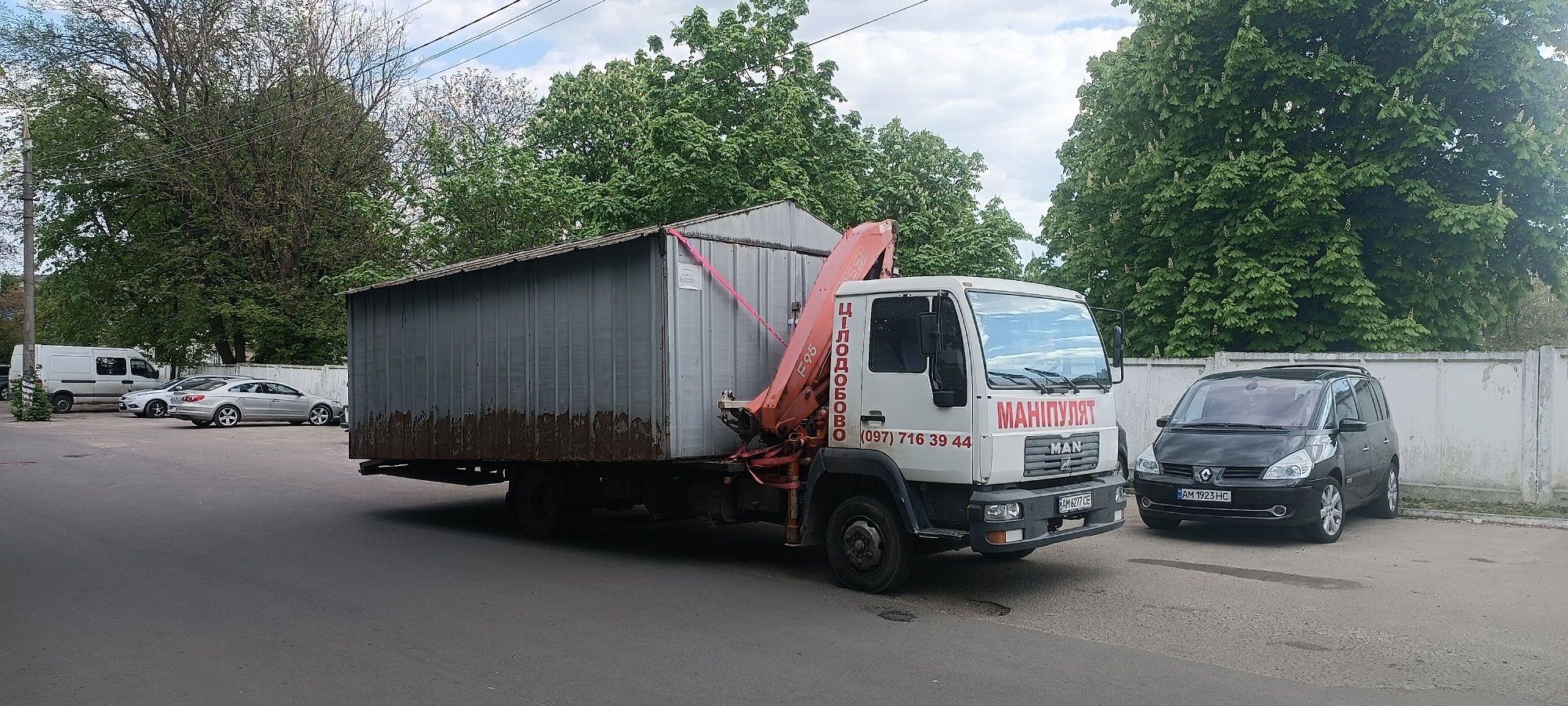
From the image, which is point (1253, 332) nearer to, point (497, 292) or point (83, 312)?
point (497, 292)

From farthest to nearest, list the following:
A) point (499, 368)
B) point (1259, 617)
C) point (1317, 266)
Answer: point (1317, 266), point (499, 368), point (1259, 617)

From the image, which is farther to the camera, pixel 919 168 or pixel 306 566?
pixel 919 168

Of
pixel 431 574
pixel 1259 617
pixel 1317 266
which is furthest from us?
pixel 1317 266

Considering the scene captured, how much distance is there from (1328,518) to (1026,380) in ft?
14.3

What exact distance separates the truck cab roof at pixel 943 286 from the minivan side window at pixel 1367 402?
4.90 metres

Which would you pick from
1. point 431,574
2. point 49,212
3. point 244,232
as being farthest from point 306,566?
point 49,212

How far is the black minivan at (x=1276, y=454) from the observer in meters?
9.81

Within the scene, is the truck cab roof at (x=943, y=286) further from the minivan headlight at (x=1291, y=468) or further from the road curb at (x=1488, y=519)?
the road curb at (x=1488, y=519)

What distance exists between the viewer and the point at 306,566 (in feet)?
30.0

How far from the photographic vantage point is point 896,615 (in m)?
7.17

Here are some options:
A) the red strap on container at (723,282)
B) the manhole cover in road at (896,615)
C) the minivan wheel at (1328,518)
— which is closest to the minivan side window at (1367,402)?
the minivan wheel at (1328,518)

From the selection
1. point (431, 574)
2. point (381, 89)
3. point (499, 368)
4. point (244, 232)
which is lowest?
point (431, 574)

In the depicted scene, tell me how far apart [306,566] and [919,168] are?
28.0m

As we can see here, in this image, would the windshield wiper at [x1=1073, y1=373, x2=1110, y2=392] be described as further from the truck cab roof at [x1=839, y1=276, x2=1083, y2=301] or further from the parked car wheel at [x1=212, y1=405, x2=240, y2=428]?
the parked car wheel at [x1=212, y1=405, x2=240, y2=428]
